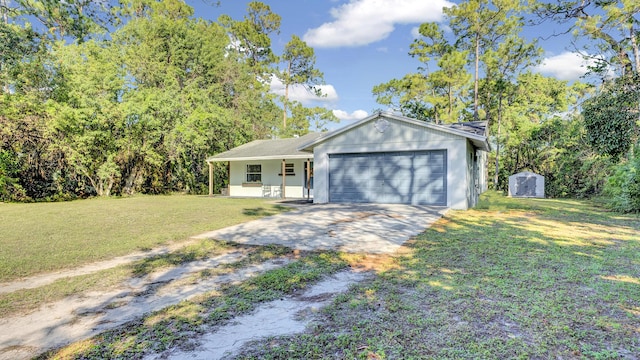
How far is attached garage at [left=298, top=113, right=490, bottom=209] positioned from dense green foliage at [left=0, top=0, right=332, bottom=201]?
27.1 feet

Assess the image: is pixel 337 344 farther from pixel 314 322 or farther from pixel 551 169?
pixel 551 169

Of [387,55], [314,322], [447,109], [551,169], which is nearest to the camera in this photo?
[314,322]

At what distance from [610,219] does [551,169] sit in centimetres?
1254

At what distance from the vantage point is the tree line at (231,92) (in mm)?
7270

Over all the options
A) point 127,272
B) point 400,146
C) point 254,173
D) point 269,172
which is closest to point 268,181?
point 269,172

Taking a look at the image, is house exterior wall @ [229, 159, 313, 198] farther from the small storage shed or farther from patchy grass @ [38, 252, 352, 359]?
patchy grass @ [38, 252, 352, 359]

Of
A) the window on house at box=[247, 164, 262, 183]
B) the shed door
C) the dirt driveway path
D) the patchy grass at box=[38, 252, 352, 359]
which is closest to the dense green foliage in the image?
the window on house at box=[247, 164, 262, 183]

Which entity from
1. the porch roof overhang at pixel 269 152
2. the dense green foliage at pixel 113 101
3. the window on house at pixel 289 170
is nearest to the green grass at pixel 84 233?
the dense green foliage at pixel 113 101

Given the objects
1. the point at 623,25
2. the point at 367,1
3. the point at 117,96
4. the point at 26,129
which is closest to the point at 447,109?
the point at 367,1

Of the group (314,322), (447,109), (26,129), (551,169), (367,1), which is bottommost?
(314,322)

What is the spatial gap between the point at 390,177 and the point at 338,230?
571 centimetres

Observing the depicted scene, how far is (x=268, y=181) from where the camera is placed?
19047 millimetres

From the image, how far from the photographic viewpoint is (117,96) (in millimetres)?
17594

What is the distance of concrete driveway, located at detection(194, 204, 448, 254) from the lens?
6.21 metres
